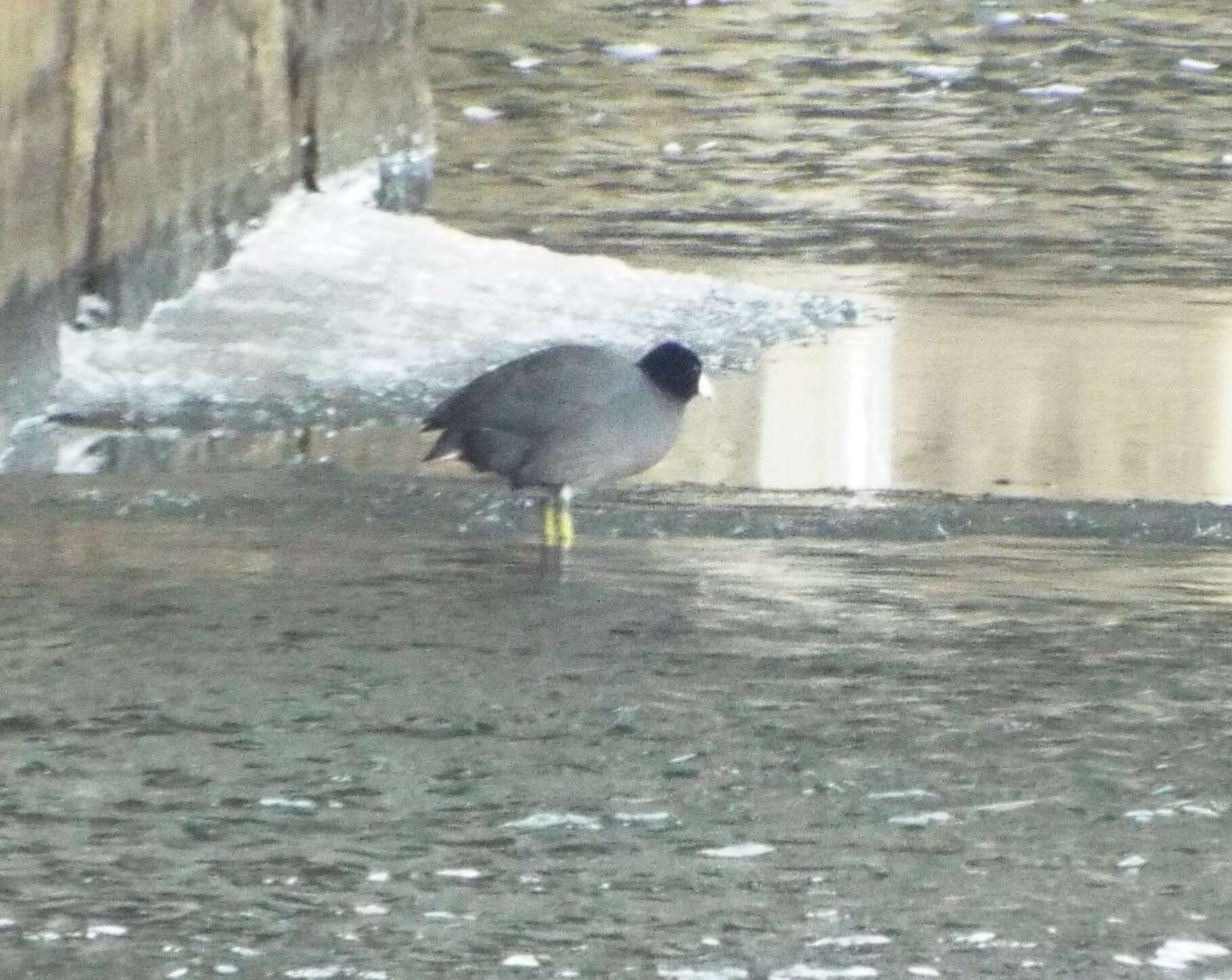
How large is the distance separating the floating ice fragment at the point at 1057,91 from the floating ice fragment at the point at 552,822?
14.3 meters

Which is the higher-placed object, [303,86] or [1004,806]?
[303,86]

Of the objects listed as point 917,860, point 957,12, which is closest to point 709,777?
point 917,860

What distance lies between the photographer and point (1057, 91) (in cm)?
1952

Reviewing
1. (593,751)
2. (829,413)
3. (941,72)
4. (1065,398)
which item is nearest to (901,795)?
(593,751)

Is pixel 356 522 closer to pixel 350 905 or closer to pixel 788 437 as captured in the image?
pixel 788 437

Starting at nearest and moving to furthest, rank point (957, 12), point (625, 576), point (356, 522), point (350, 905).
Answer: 1. point (350, 905)
2. point (625, 576)
3. point (356, 522)
4. point (957, 12)

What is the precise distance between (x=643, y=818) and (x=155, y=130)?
20.5ft

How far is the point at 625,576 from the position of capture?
301 inches

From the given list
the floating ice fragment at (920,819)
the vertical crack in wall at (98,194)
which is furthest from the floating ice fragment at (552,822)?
the vertical crack in wall at (98,194)

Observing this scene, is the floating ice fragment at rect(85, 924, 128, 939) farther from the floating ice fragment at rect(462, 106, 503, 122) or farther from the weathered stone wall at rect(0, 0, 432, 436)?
the floating ice fragment at rect(462, 106, 503, 122)

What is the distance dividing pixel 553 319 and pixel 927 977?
285 inches

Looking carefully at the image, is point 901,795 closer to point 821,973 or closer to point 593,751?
point 593,751

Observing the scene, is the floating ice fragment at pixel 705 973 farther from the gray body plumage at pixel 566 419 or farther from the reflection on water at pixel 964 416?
the reflection on water at pixel 964 416

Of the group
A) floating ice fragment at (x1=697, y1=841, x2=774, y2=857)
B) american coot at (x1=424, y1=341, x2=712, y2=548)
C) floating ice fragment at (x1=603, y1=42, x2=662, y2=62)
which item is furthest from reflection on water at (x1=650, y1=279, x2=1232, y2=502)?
floating ice fragment at (x1=603, y1=42, x2=662, y2=62)
